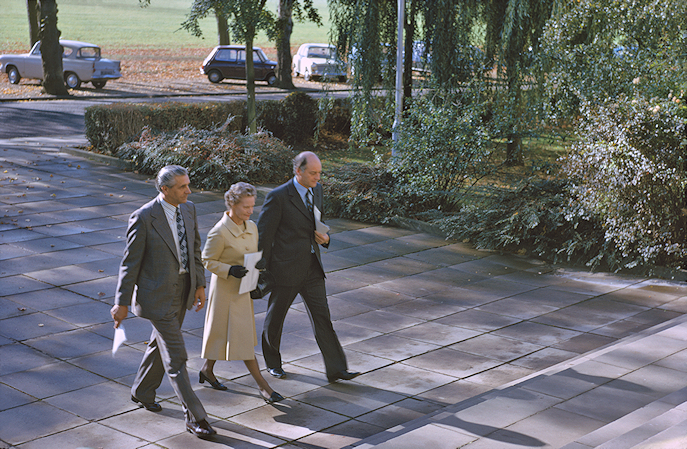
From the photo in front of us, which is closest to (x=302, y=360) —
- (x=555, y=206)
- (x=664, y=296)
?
(x=664, y=296)

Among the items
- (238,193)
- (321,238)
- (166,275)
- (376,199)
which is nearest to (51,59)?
(376,199)

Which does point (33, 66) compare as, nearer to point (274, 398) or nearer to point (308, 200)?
point (308, 200)

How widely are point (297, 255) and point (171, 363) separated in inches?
55.2

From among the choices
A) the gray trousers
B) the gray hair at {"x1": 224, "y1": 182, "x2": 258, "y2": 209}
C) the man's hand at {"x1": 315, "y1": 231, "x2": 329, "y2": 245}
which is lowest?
the gray trousers

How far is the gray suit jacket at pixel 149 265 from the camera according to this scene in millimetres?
5133

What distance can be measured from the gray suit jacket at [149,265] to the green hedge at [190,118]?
10666mm

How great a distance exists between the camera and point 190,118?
17688 millimetres

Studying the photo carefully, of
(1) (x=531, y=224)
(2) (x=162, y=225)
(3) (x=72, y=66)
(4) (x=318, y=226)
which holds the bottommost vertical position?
(1) (x=531, y=224)

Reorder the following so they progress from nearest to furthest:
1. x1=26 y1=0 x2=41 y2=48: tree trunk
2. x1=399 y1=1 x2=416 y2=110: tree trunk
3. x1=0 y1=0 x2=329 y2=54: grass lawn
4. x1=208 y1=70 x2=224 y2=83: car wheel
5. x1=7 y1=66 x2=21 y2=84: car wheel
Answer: x1=399 y1=1 x2=416 y2=110: tree trunk → x1=7 y1=66 x2=21 y2=84: car wheel → x1=26 y1=0 x2=41 y2=48: tree trunk → x1=208 y1=70 x2=224 y2=83: car wheel → x1=0 y1=0 x2=329 y2=54: grass lawn

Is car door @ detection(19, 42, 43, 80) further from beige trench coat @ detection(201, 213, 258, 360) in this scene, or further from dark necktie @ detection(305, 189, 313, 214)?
beige trench coat @ detection(201, 213, 258, 360)

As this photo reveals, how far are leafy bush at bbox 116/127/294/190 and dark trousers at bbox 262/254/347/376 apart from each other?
26.9 feet

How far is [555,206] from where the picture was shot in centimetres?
1052

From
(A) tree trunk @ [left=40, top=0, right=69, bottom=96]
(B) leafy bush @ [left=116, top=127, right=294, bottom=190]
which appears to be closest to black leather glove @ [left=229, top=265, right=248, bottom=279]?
(B) leafy bush @ [left=116, top=127, right=294, bottom=190]

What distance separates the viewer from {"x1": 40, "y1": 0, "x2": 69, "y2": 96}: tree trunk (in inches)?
1125
